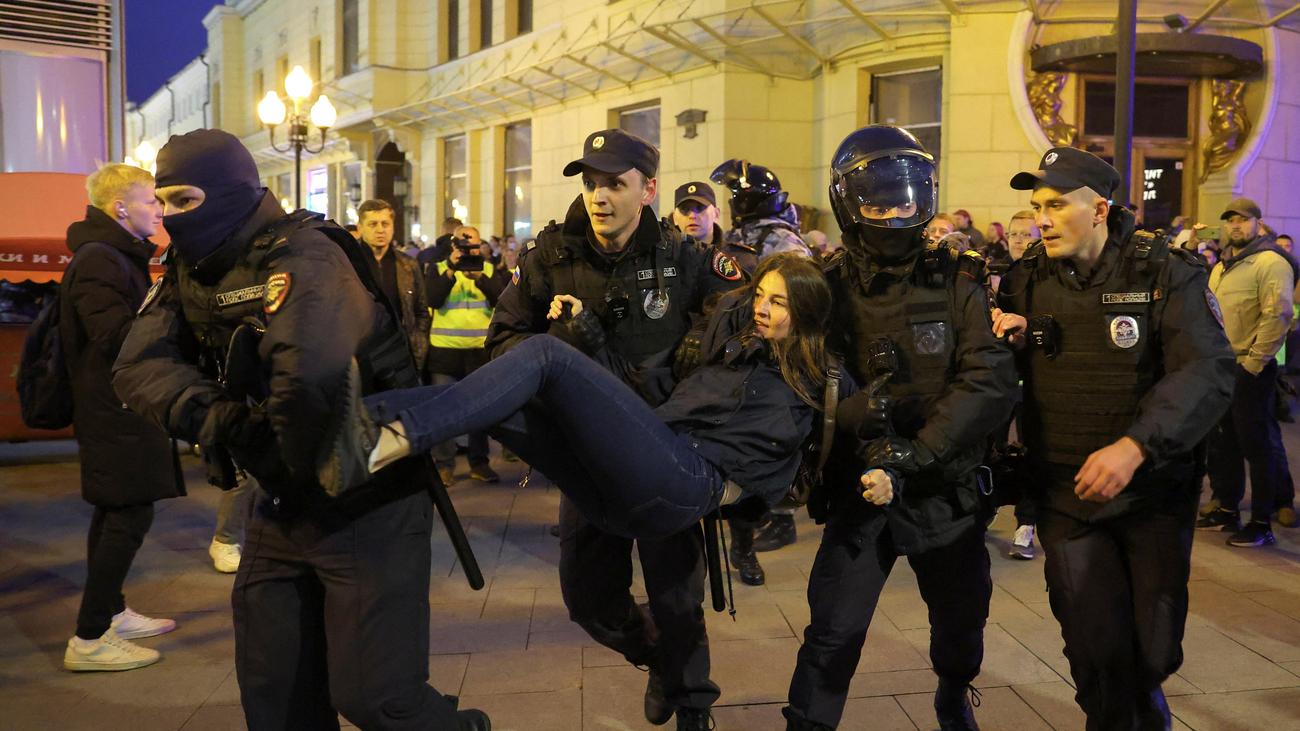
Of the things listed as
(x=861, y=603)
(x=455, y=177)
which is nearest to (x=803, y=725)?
(x=861, y=603)

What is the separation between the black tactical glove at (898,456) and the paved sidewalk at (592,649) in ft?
4.15

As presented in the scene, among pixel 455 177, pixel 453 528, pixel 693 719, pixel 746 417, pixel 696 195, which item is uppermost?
pixel 455 177

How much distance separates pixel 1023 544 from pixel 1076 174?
10.8ft

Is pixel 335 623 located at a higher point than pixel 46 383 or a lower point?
lower

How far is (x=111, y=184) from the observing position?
4.54 meters

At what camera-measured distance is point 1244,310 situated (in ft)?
22.2

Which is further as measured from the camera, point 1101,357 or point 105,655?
point 105,655

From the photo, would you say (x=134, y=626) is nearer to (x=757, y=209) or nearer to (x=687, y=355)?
(x=687, y=355)

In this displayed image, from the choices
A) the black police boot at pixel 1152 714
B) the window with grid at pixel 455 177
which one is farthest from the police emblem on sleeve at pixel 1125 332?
the window with grid at pixel 455 177

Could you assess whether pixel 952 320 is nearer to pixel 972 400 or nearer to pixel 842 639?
pixel 972 400

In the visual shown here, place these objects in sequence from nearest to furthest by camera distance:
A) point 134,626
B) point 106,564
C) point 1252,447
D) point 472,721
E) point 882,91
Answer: point 472,721 → point 106,564 → point 134,626 → point 1252,447 → point 882,91

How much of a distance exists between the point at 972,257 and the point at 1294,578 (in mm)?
3697

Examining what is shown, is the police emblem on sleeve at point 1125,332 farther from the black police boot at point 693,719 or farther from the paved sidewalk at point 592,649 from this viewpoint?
the black police boot at point 693,719

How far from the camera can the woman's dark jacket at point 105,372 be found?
4.41 m
